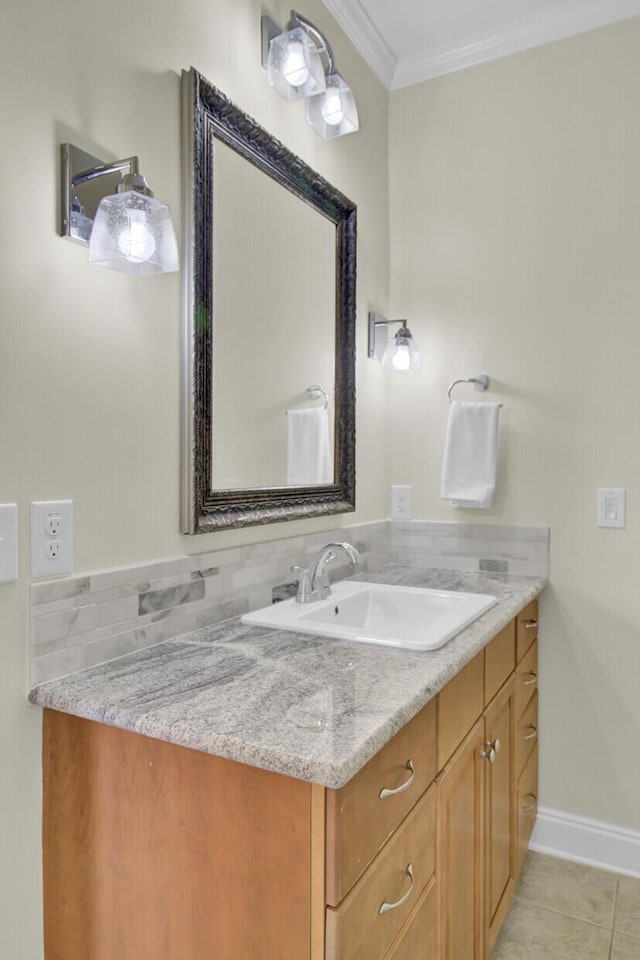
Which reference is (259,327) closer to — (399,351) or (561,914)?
(399,351)

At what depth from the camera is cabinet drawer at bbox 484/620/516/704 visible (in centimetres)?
150

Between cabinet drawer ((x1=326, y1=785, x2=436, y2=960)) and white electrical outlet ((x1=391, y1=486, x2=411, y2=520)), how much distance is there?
127cm

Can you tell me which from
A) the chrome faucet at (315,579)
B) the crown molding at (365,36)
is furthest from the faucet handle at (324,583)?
the crown molding at (365,36)

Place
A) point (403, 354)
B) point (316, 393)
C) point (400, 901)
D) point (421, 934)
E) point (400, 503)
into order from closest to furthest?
point (400, 901) → point (421, 934) → point (316, 393) → point (403, 354) → point (400, 503)

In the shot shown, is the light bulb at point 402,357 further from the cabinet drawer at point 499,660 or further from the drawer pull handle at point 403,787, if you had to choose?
the drawer pull handle at point 403,787

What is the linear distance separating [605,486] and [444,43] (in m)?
1.62

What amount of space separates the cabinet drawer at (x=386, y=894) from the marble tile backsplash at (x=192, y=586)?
0.59m

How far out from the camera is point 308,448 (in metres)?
1.84

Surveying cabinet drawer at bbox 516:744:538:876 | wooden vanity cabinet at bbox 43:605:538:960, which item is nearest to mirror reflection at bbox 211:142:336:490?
wooden vanity cabinet at bbox 43:605:538:960

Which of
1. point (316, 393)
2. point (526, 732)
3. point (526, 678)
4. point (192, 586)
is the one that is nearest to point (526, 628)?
point (526, 678)

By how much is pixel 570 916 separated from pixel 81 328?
1975 mm

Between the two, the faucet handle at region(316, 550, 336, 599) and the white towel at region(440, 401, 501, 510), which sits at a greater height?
the white towel at region(440, 401, 501, 510)

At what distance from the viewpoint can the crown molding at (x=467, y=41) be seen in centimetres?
200

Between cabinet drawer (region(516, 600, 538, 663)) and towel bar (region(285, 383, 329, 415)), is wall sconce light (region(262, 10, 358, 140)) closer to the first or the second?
towel bar (region(285, 383, 329, 415))
